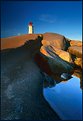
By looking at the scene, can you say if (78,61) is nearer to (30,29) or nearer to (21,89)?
(21,89)

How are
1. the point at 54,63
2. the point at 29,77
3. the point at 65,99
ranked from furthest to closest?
1. the point at 54,63
2. the point at 29,77
3. the point at 65,99

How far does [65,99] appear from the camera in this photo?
12258mm

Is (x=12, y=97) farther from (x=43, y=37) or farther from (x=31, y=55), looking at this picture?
(x=43, y=37)

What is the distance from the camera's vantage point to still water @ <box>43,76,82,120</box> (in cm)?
1021

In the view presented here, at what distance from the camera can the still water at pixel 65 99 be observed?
1021cm

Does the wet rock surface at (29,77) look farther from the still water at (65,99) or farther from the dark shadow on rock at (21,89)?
the still water at (65,99)

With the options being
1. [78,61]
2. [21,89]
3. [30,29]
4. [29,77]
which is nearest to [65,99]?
[21,89]

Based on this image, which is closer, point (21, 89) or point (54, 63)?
point (21, 89)

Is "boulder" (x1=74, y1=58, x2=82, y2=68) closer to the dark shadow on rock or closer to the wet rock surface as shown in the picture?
the wet rock surface

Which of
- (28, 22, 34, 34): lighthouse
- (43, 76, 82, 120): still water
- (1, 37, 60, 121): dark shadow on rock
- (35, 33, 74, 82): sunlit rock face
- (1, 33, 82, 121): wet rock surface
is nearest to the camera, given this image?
(1, 37, 60, 121): dark shadow on rock

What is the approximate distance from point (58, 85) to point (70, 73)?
495 centimetres

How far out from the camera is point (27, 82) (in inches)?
514

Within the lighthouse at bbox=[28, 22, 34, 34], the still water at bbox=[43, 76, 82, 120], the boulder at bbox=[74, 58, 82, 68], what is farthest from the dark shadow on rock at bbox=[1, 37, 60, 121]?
the lighthouse at bbox=[28, 22, 34, 34]

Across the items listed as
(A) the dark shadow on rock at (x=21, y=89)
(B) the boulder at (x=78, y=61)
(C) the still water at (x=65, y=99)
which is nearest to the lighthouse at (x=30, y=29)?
(B) the boulder at (x=78, y=61)
